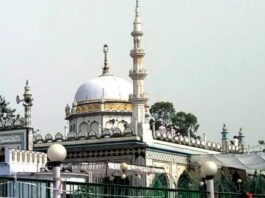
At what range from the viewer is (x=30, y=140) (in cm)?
1902

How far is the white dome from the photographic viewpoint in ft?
79.5

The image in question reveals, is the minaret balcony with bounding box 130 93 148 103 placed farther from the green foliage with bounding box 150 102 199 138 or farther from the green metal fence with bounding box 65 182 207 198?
the green foliage with bounding box 150 102 199 138

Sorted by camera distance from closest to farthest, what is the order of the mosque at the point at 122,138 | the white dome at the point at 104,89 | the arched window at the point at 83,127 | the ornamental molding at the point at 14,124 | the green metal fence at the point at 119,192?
the green metal fence at the point at 119,192
the ornamental molding at the point at 14,124
the mosque at the point at 122,138
the arched window at the point at 83,127
the white dome at the point at 104,89

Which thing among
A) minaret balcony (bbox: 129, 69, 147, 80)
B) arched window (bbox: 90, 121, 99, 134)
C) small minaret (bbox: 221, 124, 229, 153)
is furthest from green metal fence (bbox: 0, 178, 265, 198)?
small minaret (bbox: 221, 124, 229, 153)

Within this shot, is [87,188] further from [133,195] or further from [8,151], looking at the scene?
[8,151]

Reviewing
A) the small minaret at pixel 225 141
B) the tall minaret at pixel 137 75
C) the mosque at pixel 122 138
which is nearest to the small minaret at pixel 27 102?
the mosque at pixel 122 138

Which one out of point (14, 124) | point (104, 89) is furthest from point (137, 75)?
point (14, 124)

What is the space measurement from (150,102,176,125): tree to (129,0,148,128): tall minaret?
17246mm

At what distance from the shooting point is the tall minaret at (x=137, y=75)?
21.6 meters

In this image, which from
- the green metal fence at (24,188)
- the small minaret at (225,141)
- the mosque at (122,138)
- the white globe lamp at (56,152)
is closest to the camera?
the white globe lamp at (56,152)

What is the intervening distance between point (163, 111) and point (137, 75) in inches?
721

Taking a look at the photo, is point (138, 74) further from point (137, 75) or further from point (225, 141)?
point (225, 141)

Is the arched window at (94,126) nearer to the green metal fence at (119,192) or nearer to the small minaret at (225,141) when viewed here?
the small minaret at (225,141)

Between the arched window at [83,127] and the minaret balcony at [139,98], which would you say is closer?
the minaret balcony at [139,98]
